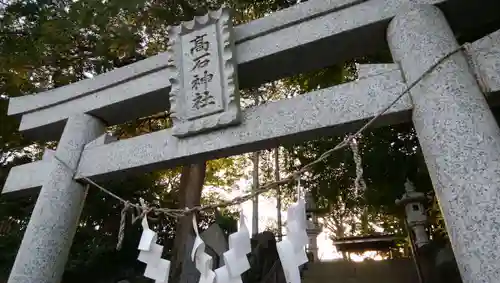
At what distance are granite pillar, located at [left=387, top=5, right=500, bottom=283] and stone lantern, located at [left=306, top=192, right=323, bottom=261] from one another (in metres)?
5.15

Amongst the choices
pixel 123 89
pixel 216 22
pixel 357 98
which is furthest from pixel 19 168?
pixel 357 98

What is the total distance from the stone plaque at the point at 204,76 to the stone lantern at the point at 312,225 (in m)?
4.74

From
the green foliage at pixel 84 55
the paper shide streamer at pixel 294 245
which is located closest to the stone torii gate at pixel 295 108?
the paper shide streamer at pixel 294 245

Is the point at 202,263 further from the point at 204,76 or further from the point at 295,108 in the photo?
the point at 204,76

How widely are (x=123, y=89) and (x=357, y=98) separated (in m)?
2.04

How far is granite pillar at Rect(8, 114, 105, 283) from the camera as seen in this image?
9.29ft

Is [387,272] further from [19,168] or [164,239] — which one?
[19,168]

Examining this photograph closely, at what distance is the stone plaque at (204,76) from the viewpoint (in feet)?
9.02

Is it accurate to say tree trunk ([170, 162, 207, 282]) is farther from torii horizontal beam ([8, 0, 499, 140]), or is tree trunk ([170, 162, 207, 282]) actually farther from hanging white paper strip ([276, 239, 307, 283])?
hanging white paper strip ([276, 239, 307, 283])

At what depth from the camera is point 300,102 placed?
2.57 m

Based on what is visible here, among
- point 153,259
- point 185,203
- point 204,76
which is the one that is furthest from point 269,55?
point 185,203

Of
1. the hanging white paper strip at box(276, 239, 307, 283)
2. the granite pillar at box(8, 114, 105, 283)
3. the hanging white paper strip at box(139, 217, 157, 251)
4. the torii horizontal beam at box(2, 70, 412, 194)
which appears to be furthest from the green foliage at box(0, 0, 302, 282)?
the hanging white paper strip at box(276, 239, 307, 283)

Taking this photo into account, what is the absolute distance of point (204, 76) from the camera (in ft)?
9.57

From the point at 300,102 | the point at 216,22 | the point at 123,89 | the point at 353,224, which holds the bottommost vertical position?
the point at 300,102
